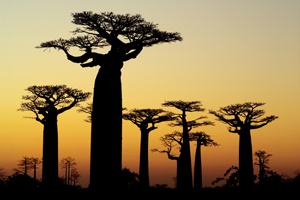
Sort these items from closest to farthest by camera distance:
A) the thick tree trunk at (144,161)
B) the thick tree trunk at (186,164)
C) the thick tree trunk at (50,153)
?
the thick tree trunk at (50,153)
the thick tree trunk at (186,164)
the thick tree trunk at (144,161)

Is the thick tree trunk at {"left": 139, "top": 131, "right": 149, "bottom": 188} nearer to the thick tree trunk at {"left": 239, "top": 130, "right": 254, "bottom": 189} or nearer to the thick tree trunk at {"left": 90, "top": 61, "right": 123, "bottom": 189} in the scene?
the thick tree trunk at {"left": 239, "top": 130, "right": 254, "bottom": 189}

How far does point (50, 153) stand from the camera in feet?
76.8

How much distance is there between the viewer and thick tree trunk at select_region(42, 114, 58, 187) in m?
23.1

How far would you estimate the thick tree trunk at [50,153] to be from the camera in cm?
2309

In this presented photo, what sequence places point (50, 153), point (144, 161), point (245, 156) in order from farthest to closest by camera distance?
1. point (144, 161)
2. point (245, 156)
3. point (50, 153)

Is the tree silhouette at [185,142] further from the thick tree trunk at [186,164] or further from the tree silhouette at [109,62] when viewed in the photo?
the tree silhouette at [109,62]

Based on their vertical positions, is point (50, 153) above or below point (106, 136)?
above

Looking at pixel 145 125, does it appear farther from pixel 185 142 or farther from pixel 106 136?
pixel 106 136

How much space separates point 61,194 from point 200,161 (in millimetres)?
12402

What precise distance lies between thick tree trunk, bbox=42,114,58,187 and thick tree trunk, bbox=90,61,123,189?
975cm

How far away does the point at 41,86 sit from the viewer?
81.8 ft

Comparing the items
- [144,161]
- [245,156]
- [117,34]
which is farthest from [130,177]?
[117,34]

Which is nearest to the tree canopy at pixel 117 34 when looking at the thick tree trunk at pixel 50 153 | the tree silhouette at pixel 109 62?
the tree silhouette at pixel 109 62

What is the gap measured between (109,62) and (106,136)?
224 cm
